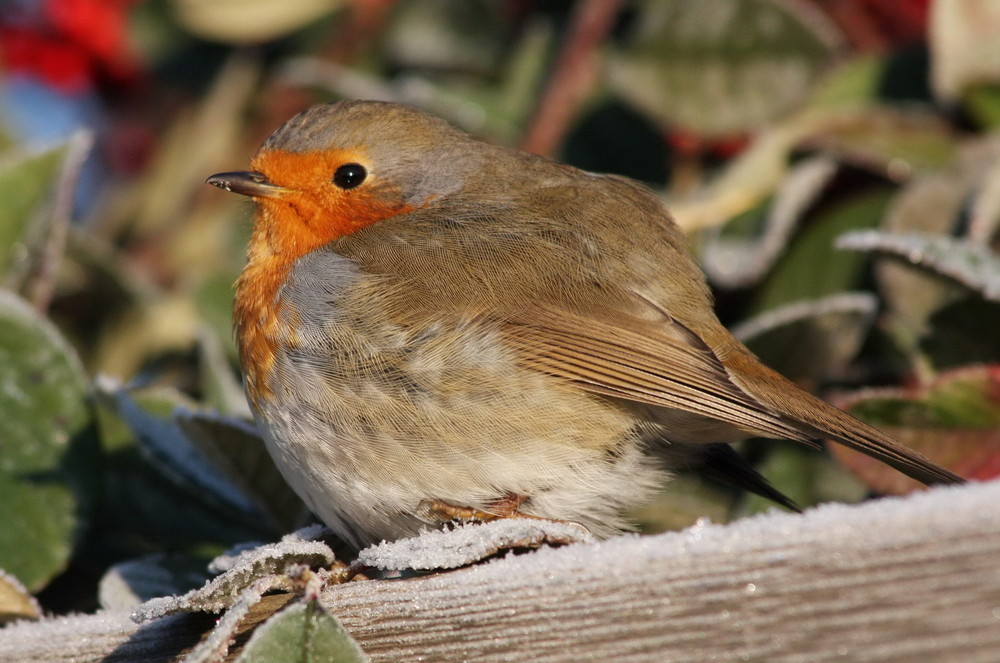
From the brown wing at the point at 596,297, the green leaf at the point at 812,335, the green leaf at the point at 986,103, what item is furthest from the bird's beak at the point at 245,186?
the green leaf at the point at 986,103

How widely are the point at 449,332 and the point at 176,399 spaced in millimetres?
762

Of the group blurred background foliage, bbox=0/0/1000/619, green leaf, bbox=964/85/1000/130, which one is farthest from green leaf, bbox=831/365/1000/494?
green leaf, bbox=964/85/1000/130

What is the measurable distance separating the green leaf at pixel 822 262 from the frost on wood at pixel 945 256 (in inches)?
22.1

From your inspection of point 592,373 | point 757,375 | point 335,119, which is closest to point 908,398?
point 757,375

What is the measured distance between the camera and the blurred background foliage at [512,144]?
7.48 feet

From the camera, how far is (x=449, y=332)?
211cm

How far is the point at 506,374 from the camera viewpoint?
2084 mm

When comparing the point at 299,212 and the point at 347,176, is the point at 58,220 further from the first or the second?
the point at 347,176

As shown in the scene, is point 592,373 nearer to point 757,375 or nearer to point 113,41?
point 757,375

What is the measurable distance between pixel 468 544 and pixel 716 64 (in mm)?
1959

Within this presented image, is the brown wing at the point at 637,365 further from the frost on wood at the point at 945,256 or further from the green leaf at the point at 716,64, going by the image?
the green leaf at the point at 716,64

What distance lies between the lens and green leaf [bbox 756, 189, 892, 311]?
109 inches

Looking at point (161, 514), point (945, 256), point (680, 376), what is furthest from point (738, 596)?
point (161, 514)

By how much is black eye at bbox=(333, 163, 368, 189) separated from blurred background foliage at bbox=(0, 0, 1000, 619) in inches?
19.3
